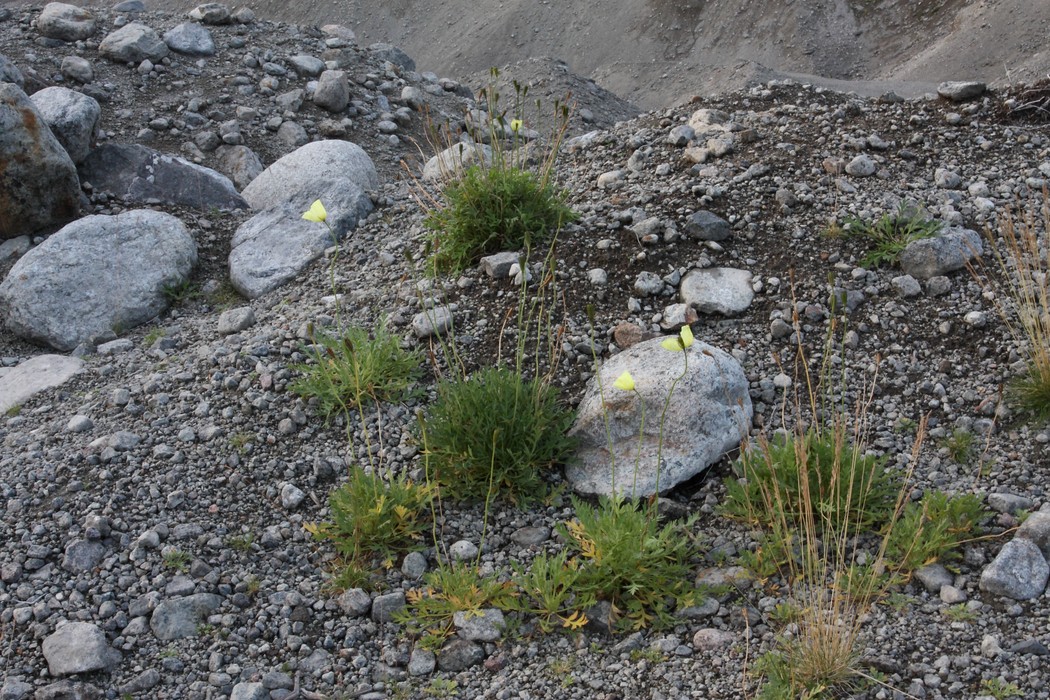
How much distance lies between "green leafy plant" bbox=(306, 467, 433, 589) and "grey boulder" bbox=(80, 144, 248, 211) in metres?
4.23

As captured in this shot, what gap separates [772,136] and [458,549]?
396cm

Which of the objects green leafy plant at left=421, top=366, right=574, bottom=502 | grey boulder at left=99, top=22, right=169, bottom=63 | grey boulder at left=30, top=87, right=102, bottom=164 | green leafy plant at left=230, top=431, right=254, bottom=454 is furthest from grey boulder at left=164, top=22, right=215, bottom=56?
green leafy plant at left=421, top=366, right=574, bottom=502

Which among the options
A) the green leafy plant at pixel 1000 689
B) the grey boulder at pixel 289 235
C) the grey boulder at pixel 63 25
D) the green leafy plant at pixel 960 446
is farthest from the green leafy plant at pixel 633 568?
the grey boulder at pixel 63 25

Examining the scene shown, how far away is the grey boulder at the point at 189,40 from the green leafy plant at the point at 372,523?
7.43 m

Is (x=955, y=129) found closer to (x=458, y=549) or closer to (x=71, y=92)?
(x=458, y=549)

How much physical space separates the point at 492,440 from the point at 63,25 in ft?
27.0

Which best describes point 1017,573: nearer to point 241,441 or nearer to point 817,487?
point 817,487

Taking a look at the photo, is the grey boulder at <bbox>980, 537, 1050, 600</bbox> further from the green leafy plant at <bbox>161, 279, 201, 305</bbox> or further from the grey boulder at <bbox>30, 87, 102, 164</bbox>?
the grey boulder at <bbox>30, 87, 102, 164</bbox>

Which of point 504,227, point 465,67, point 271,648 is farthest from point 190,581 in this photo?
point 465,67

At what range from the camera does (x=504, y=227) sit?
19.4 feet

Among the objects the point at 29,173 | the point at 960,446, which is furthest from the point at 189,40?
the point at 960,446

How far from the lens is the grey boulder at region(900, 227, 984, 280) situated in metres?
5.45

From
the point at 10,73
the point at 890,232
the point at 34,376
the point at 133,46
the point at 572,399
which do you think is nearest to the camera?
the point at 572,399

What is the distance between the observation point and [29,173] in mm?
7270
